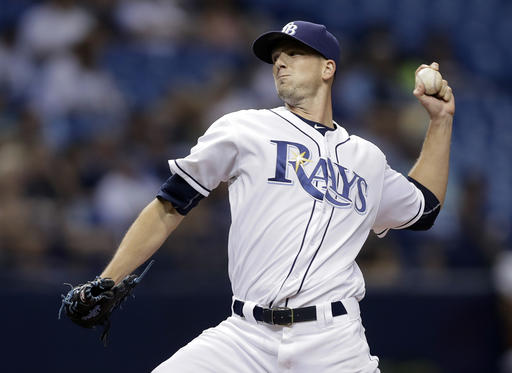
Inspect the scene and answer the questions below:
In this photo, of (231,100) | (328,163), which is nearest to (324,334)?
(328,163)

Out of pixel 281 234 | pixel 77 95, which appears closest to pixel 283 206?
pixel 281 234

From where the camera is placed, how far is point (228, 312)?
6.30 meters

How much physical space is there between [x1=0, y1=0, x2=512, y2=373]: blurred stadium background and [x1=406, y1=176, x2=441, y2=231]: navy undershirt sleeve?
2.70 meters

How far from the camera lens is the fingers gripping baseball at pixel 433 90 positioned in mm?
3887

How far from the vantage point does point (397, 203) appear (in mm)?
3719

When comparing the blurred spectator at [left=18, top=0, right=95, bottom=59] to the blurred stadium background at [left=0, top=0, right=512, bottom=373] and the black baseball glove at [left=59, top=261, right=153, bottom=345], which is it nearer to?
the blurred stadium background at [left=0, top=0, right=512, bottom=373]

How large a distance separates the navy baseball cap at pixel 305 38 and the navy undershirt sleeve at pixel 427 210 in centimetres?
71

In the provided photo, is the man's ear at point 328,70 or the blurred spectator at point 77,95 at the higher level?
the man's ear at point 328,70

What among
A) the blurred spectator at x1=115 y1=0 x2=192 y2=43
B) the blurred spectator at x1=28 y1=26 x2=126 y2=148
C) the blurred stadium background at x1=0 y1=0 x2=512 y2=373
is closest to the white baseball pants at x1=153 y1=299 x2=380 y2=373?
the blurred stadium background at x1=0 y1=0 x2=512 y2=373

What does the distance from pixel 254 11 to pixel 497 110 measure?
2.97 m

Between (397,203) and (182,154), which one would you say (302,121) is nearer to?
(397,203)

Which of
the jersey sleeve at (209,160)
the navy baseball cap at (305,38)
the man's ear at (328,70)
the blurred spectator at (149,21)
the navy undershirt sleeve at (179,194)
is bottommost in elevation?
the navy undershirt sleeve at (179,194)

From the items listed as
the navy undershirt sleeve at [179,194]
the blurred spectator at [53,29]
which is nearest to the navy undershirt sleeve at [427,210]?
the navy undershirt sleeve at [179,194]

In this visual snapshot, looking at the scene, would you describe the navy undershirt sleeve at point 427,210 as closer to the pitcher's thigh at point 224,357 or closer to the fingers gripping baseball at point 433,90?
the fingers gripping baseball at point 433,90
